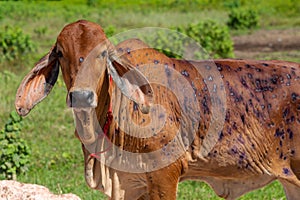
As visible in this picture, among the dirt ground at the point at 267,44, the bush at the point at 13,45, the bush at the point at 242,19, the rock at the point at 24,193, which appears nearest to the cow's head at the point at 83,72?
the rock at the point at 24,193

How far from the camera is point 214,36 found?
13867mm

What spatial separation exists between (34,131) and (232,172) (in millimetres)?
4954

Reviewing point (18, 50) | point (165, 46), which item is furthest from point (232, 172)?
point (18, 50)

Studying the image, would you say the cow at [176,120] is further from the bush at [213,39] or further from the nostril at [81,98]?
the bush at [213,39]

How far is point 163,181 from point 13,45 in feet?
30.2

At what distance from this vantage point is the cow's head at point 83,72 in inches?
154

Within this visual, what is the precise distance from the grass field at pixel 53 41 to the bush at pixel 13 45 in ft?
0.50

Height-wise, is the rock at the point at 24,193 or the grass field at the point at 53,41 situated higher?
the grass field at the point at 53,41

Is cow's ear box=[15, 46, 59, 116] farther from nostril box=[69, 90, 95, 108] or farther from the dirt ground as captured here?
the dirt ground

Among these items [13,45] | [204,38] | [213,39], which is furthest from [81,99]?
[213,39]

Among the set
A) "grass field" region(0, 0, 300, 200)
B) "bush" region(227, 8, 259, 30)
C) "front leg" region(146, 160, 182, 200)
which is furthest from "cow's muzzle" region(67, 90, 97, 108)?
"bush" region(227, 8, 259, 30)

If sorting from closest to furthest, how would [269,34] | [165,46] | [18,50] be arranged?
[165,46] < [18,50] < [269,34]

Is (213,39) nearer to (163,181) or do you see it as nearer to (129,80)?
(163,181)

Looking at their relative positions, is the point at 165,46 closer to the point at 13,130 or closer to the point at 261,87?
the point at 13,130
